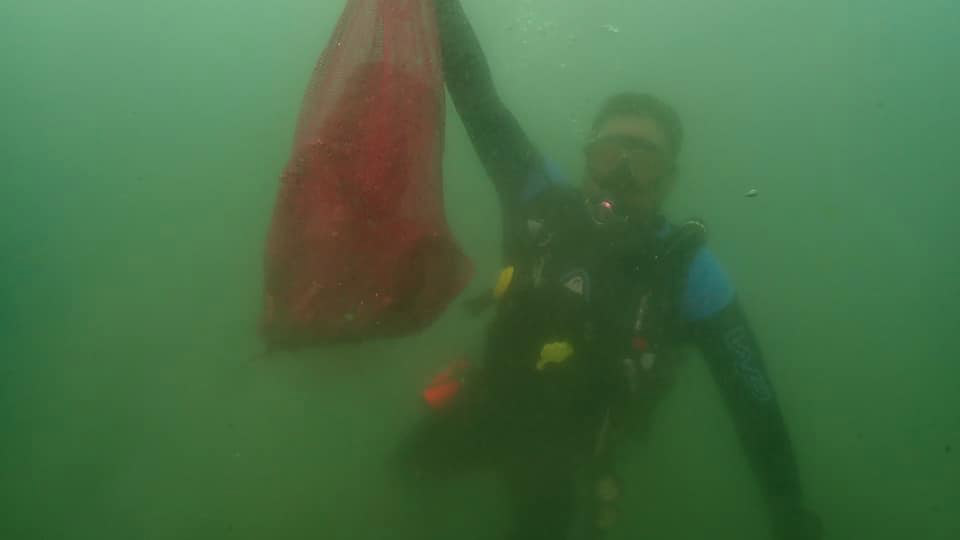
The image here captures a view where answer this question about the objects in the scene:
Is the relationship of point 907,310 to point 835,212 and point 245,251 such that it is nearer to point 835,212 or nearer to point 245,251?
point 835,212

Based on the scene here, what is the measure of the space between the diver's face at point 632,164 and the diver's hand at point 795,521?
204 centimetres

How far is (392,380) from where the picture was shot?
9836 millimetres

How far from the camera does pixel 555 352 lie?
3.50 metres

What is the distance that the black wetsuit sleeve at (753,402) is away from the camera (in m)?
3.35

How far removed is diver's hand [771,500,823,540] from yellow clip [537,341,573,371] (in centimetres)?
161

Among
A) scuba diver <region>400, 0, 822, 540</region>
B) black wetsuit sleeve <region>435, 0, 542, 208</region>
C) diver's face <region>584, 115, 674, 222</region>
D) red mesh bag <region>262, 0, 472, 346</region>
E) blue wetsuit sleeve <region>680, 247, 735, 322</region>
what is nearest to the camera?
red mesh bag <region>262, 0, 472, 346</region>

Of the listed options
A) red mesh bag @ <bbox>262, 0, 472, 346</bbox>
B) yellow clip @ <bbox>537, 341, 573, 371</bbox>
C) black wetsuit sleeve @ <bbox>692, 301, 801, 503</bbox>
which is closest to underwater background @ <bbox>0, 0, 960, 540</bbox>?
red mesh bag @ <bbox>262, 0, 472, 346</bbox>

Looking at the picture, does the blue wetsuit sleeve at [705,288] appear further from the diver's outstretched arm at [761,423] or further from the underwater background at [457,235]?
the underwater background at [457,235]

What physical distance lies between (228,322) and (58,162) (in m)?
28.6

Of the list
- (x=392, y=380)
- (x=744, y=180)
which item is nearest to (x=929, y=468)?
(x=744, y=180)

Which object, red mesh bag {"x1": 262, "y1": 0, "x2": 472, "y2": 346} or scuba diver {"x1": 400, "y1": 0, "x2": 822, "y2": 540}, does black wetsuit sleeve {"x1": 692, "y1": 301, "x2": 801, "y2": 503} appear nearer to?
scuba diver {"x1": 400, "y1": 0, "x2": 822, "y2": 540}

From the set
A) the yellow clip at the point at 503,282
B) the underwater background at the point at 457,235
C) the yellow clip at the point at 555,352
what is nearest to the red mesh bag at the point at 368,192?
the yellow clip at the point at 503,282

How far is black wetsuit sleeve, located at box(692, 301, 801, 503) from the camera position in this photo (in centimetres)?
335

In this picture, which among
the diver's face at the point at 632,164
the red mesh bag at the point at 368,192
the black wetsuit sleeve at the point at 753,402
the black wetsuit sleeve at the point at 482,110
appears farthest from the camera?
the diver's face at the point at 632,164
